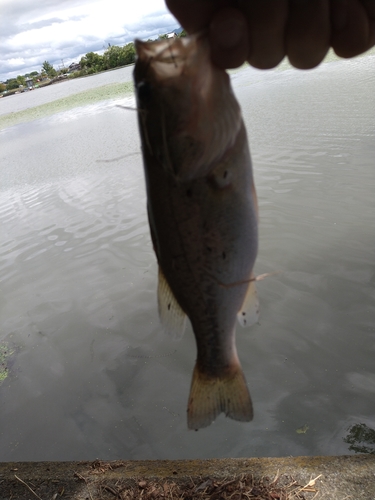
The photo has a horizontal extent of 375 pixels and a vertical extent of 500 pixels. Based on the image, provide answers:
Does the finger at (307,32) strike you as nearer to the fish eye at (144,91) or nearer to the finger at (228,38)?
the finger at (228,38)

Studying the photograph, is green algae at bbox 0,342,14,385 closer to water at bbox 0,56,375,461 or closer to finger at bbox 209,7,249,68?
water at bbox 0,56,375,461

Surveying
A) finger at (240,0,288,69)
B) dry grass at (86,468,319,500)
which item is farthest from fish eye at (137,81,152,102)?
dry grass at (86,468,319,500)

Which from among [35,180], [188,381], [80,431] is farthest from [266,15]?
[35,180]

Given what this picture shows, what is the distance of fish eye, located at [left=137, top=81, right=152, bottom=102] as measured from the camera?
1.37 m

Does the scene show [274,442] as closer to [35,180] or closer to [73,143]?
[35,180]

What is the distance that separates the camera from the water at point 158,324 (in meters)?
3.70

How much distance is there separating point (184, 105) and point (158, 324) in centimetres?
397

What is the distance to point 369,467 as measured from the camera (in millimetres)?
2693

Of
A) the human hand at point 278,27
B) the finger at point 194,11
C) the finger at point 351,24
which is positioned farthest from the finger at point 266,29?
the finger at point 351,24

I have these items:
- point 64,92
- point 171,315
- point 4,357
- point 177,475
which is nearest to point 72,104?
point 64,92

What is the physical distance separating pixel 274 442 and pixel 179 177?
2.73 meters

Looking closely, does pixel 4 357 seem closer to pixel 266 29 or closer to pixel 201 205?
pixel 201 205

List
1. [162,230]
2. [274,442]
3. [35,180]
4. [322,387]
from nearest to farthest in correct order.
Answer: [162,230] → [274,442] → [322,387] → [35,180]

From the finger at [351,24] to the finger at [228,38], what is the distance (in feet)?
1.33
